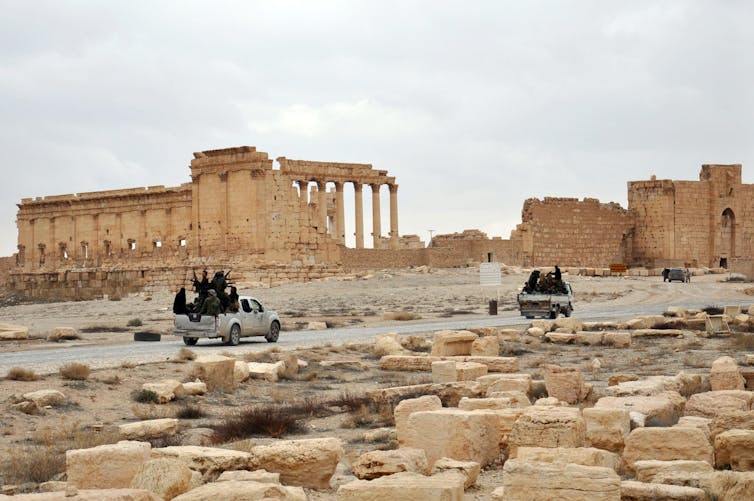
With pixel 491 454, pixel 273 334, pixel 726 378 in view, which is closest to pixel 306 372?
pixel 273 334

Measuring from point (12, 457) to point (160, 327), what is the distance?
20923mm

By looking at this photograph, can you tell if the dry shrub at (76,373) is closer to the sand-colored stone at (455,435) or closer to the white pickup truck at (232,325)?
the white pickup truck at (232,325)

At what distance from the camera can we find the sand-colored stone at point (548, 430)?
31.0 ft

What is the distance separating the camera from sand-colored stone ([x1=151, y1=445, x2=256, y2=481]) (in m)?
8.62

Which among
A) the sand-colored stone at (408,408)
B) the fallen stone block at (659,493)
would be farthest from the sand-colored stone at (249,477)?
the fallen stone block at (659,493)

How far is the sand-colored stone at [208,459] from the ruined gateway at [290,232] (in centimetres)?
4032

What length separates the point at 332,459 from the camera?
907 cm

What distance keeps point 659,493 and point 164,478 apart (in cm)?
362

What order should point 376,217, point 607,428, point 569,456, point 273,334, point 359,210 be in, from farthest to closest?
point 376,217 < point 359,210 < point 273,334 < point 607,428 < point 569,456

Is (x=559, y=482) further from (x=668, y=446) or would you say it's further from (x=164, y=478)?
(x=164, y=478)

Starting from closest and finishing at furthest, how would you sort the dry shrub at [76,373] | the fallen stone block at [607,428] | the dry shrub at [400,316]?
the fallen stone block at [607,428], the dry shrub at [76,373], the dry shrub at [400,316]

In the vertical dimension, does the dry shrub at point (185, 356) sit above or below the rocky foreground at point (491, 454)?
above

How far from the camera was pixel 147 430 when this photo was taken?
1171 centimetres

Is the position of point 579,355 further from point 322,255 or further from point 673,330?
point 322,255
